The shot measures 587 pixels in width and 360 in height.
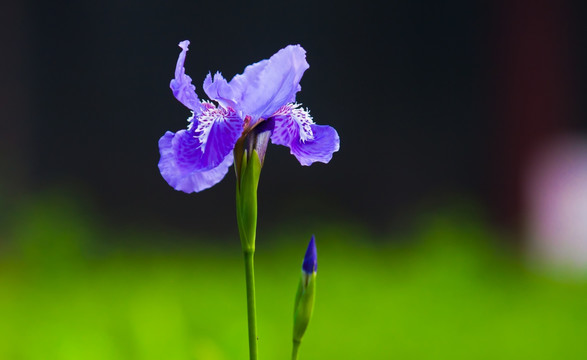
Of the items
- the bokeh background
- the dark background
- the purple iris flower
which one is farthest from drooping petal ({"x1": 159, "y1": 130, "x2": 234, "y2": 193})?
the dark background

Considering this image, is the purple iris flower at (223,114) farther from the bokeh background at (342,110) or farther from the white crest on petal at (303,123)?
the bokeh background at (342,110)

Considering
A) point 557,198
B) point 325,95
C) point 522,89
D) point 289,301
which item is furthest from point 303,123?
point 557,198

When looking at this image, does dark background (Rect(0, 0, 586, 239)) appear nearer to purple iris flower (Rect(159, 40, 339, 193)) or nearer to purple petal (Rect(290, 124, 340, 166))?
purple petal (Rect(290, 124, 340, 166))

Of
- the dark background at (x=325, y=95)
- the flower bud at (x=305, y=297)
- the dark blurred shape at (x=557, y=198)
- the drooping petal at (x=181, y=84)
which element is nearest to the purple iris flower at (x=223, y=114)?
the drooping petal at (x=181, y=84)

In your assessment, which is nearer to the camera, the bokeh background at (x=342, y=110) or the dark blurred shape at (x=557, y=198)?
the bokeh background at (x=342, y=110)

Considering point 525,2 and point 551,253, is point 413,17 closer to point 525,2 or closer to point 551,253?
point 525,2

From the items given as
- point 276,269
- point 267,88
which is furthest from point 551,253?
point 267,88
